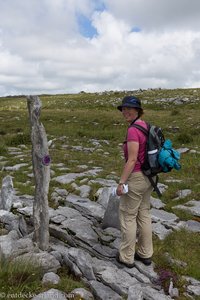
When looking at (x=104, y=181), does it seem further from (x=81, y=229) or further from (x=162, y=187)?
(x=81, y=229)

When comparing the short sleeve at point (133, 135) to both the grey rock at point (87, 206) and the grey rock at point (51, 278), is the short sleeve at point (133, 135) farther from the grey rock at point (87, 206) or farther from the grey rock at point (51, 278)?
the grey rock at point (87, 206)

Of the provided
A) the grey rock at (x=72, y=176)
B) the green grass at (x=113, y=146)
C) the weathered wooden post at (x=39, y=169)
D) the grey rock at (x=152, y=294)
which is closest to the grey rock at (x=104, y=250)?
the green grass at (x=113, y=146)

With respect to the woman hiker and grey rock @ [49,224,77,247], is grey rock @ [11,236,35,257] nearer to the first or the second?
grey rock @ [49,224,77,247]

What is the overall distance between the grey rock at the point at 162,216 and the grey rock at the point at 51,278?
12.7 feet

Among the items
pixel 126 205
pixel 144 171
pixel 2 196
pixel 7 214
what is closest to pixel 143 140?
pixel 144 171

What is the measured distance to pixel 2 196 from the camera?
9.39m

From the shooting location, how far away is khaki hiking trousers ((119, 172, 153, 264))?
7.17m

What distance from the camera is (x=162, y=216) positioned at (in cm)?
988

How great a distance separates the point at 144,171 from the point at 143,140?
1.95 feet

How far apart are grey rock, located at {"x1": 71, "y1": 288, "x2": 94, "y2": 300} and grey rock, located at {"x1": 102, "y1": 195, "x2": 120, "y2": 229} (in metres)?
2.81

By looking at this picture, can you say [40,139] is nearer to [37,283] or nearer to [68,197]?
[37,283]

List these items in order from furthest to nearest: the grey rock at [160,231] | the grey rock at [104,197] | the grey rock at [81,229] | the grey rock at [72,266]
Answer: the grey rock at [104,197]
the grey rock at [160,231]
the grey rock at [81,229]
the grey rock at [72,266]

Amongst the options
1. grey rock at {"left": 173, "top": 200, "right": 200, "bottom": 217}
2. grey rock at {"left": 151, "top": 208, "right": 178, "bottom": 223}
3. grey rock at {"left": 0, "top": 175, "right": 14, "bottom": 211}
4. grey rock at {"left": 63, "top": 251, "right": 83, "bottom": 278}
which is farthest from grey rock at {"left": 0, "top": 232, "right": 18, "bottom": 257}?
grey rock at {"left": 173, "top": 200, "right": 200, "bottom": 217}

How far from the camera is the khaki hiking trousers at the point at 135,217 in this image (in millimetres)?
7168
